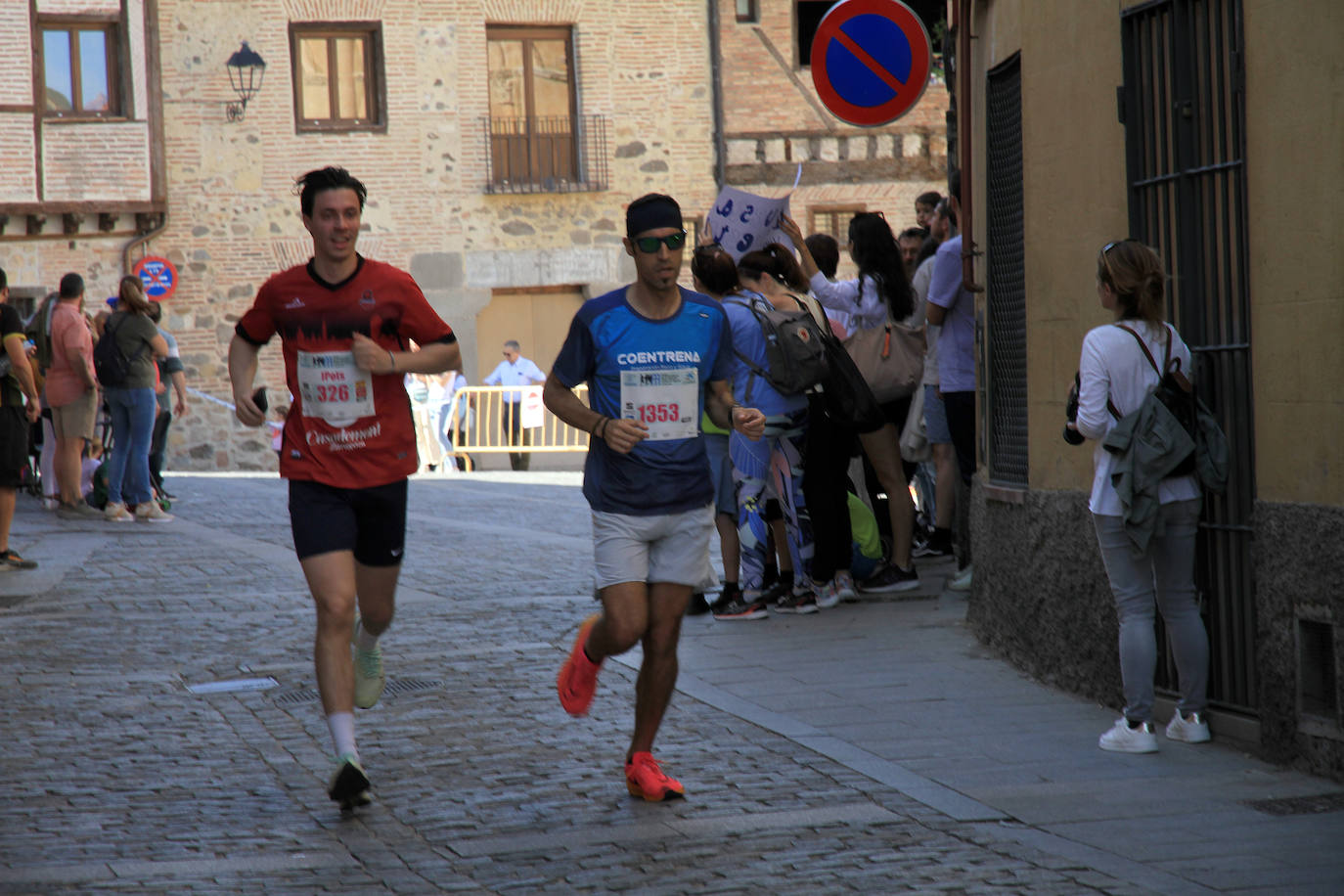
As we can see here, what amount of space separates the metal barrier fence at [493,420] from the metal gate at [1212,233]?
70.1 ft

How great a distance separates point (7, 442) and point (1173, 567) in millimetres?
7917

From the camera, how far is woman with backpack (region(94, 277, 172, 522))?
15.4m

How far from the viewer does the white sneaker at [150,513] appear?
1612 cm

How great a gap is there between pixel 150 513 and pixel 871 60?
8.44m

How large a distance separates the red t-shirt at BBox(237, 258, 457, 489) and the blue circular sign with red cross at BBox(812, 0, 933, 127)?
503 centimetres

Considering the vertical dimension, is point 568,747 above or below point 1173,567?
below

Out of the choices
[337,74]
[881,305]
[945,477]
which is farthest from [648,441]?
[337,74]

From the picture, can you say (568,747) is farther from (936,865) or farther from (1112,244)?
(1112,244)

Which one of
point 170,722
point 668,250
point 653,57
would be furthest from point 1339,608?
point 653,57

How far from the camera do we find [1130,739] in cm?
628

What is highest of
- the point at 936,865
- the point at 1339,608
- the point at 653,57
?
the point at 653,57

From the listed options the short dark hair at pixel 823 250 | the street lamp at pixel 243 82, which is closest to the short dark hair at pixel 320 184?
the short dark hair at pixel 823 250

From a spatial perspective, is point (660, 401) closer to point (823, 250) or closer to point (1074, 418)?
point (1074, 418)

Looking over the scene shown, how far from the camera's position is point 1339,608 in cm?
564
